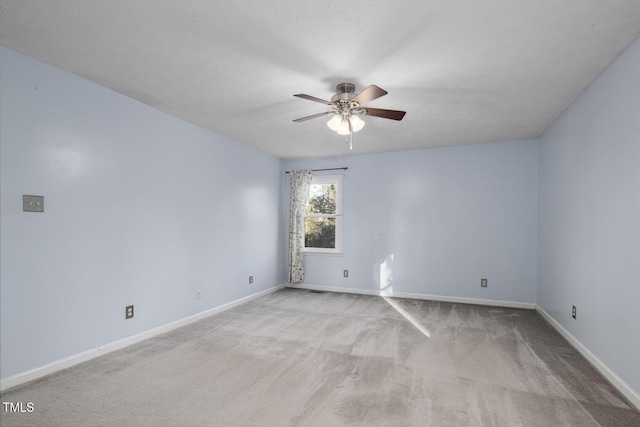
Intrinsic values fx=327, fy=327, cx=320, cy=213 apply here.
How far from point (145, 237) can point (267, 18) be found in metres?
2.42

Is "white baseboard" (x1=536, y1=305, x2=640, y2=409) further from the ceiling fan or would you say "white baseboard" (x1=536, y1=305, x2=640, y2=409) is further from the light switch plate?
the light switch plate

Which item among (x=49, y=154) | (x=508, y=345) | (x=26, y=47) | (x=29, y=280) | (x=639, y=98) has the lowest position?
(x=508, y=345)

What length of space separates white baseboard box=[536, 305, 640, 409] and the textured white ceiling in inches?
89.4

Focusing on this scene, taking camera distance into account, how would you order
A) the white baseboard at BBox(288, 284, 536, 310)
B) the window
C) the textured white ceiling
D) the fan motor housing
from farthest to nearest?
the window, the white baseboard at BBox(288, 284, 536, 310), the fan motor housing, the textured white ceiling

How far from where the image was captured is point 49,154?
251cm

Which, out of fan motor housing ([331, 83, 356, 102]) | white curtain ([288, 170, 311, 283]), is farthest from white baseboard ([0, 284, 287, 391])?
fan motor housing ([331, 83, 356, 102])

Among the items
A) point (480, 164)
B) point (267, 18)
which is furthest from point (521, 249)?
point (267, 18)

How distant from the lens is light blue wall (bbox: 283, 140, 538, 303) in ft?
15.2

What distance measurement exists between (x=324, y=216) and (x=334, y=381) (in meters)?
3.55

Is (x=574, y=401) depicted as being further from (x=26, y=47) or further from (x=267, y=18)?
(x=26, y=47)

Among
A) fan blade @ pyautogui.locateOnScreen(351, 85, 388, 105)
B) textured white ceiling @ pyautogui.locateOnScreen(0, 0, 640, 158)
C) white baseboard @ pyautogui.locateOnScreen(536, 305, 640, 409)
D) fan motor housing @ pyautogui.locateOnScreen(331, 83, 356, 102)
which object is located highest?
textured white ceiling @ pyautogui.locateOnScreen(0, 0, 640, 158)

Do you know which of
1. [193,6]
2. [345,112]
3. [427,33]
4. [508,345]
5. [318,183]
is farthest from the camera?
[318,183]

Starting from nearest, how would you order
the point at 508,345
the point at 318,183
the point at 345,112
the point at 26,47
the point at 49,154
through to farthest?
the point at 26,47 → the point at 49,154 → the point at 345,112 → the point at 508,345 → the point at 318,183

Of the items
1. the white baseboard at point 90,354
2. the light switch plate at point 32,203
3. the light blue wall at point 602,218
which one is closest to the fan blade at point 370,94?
the light blue wall at point 602,218
